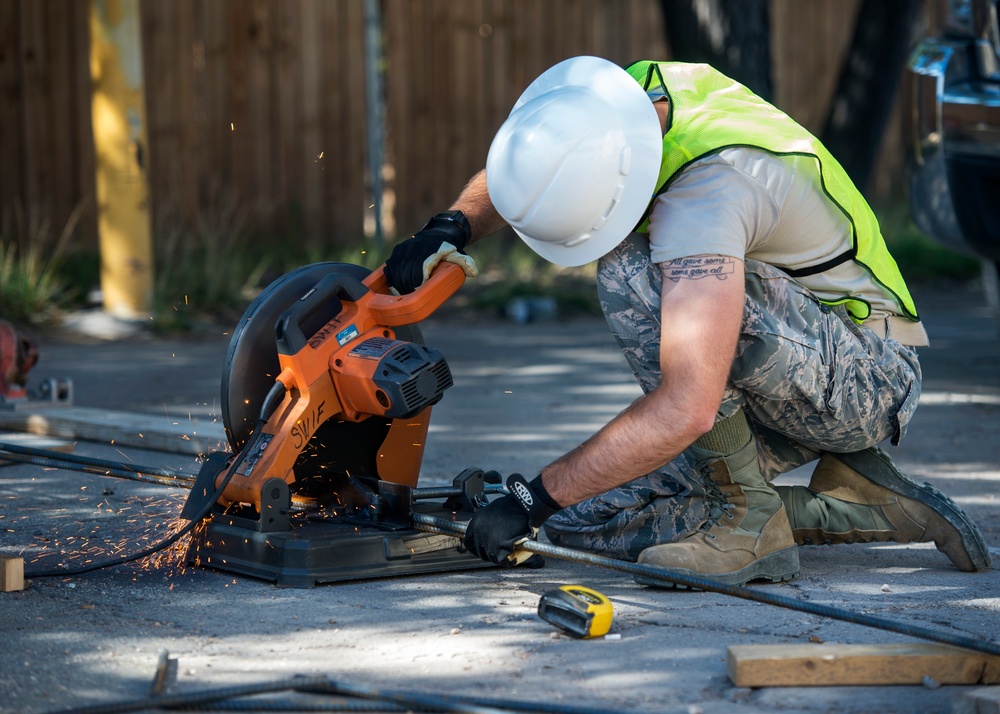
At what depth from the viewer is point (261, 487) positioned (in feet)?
9.68

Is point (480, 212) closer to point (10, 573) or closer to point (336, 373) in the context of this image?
point (336, 373)

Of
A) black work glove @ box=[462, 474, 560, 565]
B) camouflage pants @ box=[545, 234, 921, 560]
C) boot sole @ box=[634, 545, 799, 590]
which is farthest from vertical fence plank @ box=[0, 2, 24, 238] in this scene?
boot sole @ box=[634, 545, 799, 590]

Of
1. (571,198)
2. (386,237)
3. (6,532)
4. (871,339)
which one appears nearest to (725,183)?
(571,198)

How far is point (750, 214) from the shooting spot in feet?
9.52

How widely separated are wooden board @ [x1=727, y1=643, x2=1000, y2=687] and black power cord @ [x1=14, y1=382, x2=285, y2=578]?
1247 mm

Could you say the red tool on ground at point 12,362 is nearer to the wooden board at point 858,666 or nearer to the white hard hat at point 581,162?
the white hard hat at point 581,162

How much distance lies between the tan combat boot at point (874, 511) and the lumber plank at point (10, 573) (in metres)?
1.90

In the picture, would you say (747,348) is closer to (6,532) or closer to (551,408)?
(6,532)

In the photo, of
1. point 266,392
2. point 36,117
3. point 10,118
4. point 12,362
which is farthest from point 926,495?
point 10,118

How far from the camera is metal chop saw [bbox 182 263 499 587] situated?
298cm

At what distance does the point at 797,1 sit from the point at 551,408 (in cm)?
711

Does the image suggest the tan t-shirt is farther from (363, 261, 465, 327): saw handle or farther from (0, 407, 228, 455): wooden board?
(0, 407, 228, 455): wooden board

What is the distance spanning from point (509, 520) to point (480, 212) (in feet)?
3.27

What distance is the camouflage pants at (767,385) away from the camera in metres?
3.04
